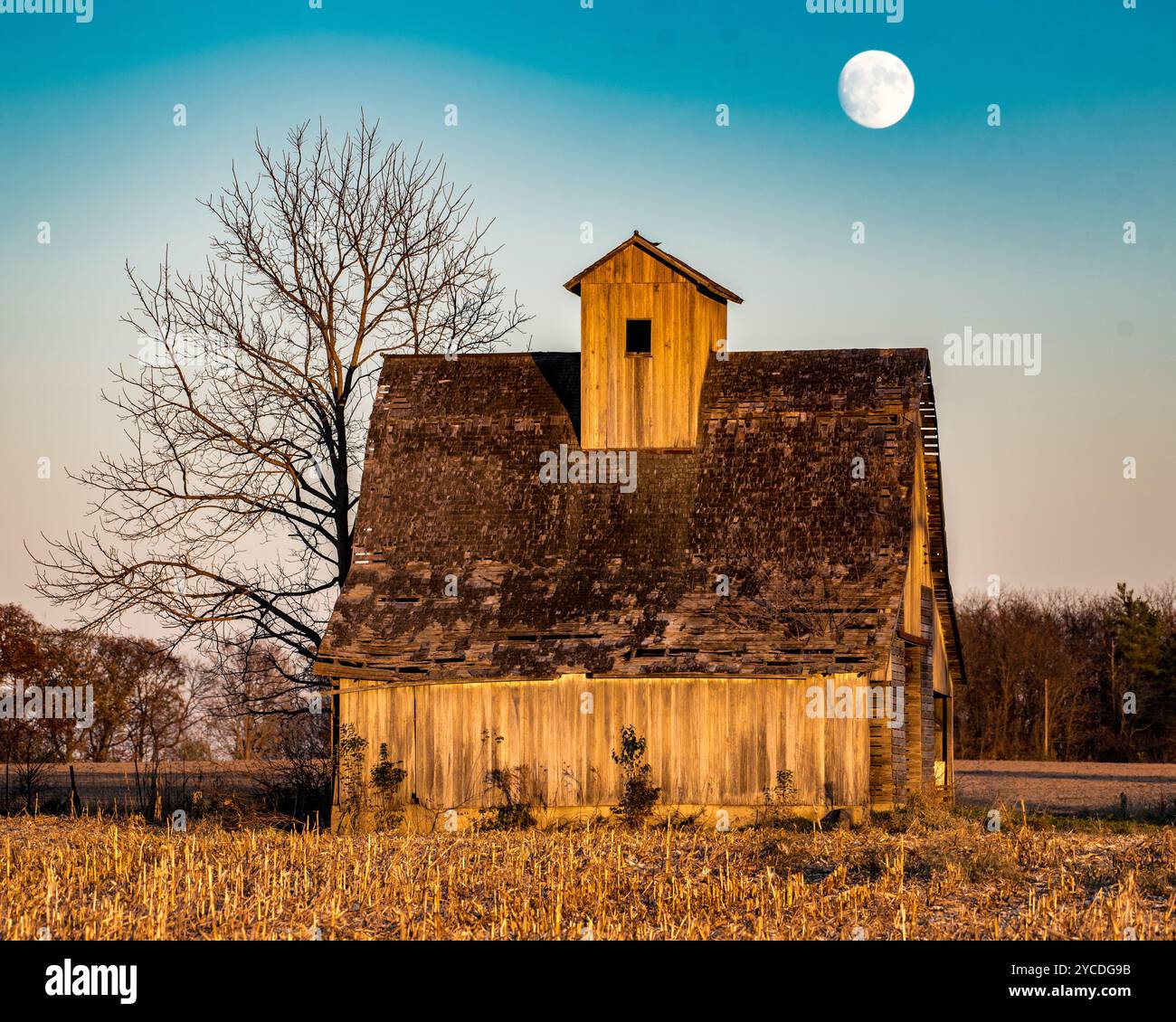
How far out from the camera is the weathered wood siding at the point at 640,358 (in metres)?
27.3

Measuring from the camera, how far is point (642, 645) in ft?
77.8

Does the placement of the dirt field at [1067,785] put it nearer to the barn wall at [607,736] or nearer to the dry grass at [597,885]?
the barn wall at [607,736]

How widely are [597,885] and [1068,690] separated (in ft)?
164

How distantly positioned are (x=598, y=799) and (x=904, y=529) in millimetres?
6750

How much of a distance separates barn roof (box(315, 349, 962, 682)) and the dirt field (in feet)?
22.8

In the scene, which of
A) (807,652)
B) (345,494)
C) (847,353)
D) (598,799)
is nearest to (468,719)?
(598,799)

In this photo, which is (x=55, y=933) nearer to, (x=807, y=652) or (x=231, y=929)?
(x=231, y=929)

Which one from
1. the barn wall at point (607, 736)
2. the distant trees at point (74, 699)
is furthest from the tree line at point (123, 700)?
the barn wall at point (607, 736)

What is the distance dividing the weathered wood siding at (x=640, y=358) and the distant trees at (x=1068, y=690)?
3745 centimetres
